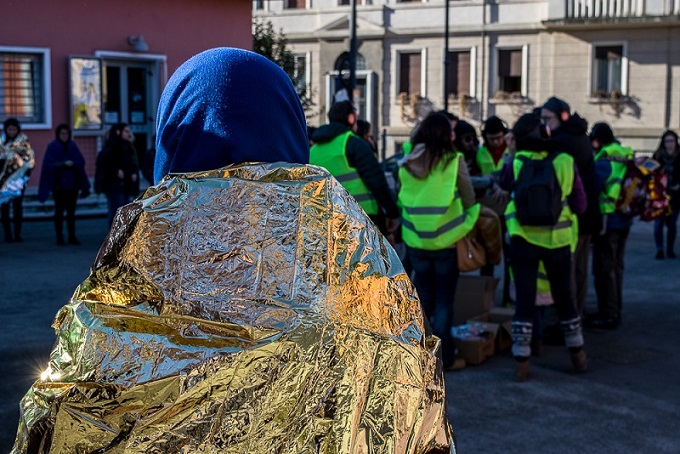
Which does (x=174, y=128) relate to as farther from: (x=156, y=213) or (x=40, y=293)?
(x=40, y=293)

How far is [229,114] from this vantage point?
165 centimetres

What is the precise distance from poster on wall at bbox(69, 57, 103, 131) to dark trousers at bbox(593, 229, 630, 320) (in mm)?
13334

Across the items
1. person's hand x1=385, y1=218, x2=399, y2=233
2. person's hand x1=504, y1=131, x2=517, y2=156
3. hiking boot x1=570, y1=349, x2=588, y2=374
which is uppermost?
person's hand x1=504, y1=131, x2=517, y2=156

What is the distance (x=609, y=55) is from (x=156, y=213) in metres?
34.7

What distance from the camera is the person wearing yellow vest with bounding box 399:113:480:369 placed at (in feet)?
22.1

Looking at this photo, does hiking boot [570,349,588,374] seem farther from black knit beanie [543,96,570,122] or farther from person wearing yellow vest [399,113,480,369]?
black knit beanie [543,96,570,122]

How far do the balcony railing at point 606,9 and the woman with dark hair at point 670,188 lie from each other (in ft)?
68.5

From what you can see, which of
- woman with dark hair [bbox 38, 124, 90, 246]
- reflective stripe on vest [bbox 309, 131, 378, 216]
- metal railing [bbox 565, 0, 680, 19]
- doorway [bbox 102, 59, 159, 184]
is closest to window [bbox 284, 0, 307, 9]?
metal railing [bbox 565, 0, 680, 19]

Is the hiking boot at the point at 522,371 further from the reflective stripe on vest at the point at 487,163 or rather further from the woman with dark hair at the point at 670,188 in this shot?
the woman with dark hair at the point at 670,188

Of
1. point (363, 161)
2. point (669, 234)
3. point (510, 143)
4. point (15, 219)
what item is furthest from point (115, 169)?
point (669, 234)

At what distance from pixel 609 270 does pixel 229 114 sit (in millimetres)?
7493

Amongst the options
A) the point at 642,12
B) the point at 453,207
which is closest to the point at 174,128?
the point at 453,207

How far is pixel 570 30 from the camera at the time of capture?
3441 cm

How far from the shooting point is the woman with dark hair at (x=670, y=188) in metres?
13.3
